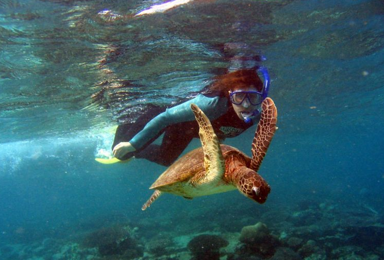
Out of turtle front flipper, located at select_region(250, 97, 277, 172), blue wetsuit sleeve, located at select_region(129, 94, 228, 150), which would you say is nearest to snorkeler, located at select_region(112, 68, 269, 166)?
blue wetsuit sleeve, located at select_region(129, 94, 228, 150)

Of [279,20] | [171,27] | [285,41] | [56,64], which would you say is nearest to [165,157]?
[171,27]

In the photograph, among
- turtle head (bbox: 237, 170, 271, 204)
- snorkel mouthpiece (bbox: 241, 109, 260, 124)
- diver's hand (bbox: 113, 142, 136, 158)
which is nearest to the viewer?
turtle head (bbox: 237, 170, 271, 204)

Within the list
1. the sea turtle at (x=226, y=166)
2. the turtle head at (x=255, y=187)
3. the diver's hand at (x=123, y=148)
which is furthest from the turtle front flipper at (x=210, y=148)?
the diver's hand at (x=123, y=148)

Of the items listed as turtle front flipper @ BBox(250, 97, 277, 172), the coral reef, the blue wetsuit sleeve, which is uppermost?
turtle front flipper @ BBox(250, 97, 277, 172)

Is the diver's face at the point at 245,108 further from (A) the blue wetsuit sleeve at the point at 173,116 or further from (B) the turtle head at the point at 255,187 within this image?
(B) the turtle head at the point at 255,187

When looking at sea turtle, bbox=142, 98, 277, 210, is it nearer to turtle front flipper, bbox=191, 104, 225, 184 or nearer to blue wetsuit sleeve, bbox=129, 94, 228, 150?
turtle front flipper, bbox=191, 104, 225, 184

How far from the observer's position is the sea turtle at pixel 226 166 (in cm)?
263

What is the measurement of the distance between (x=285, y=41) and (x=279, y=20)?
1.79 metres

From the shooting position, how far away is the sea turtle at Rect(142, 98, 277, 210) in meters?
2.63

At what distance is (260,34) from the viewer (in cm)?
823

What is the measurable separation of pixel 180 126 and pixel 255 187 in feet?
15.9

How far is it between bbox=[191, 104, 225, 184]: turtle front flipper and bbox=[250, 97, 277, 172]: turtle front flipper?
2.63 feet

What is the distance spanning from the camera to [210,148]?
2824mm

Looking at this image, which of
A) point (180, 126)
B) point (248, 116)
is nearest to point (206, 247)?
point (180, 126)
